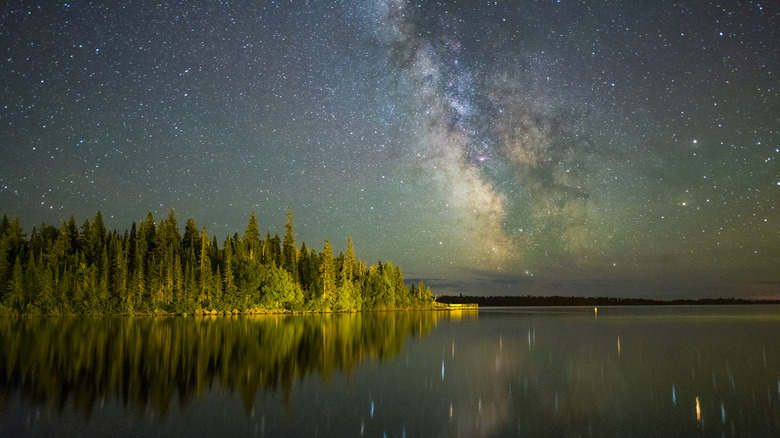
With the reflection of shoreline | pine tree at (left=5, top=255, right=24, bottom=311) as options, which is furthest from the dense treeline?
the reflection of shoreline

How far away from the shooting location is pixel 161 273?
91.3 meters

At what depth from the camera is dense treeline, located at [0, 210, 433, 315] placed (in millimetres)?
81044

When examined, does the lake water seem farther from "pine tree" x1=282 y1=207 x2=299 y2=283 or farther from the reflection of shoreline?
"pine tree" x1=282 y1=207 x2=299 y2=283

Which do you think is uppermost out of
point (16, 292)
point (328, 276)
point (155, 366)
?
point (328, 276)

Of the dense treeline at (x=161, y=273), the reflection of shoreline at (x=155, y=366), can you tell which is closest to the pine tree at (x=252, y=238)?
the dense treeline at (x=161, y=273)

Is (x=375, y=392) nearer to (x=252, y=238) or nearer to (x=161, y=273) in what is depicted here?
(x=161, y=273)

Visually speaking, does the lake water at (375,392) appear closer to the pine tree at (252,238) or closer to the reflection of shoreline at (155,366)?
the reflection of shoreline at (155,366)

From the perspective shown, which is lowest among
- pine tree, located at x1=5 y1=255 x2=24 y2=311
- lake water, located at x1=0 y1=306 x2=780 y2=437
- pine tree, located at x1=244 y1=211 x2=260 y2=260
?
lake water, located at x1=0 y1=306 x2=780 y2=437

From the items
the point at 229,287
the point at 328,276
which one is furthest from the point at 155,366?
the point at 328,276

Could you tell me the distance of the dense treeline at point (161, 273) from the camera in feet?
266

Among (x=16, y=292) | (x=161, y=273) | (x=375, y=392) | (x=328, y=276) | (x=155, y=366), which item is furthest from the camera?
(x=328, y=276)

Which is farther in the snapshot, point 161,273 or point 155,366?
point 161,273

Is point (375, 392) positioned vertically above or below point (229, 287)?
below

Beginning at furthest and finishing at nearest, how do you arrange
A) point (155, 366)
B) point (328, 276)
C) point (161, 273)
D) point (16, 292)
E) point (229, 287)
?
point (328, 276)
point (229, 287)
point (161, 273)
point (16, 292)
point (155, 366)
